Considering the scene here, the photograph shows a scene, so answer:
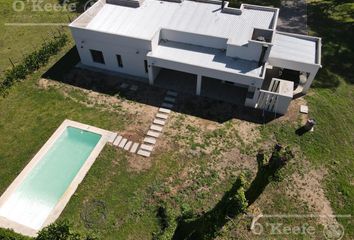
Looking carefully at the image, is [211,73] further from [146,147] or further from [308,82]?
[308,82]

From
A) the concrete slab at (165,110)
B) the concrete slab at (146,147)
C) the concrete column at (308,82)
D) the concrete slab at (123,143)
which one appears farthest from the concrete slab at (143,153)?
the concrete column at (308,82)

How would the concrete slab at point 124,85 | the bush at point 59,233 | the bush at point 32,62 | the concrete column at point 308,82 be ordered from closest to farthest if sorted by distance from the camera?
the bush at point 59,233, the concrete column at point 308,82, the concrete slab at point 124,85, the bush at point 32,62

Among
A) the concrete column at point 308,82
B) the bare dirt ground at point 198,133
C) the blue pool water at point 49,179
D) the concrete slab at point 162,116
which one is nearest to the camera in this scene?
the blue pool water at point 49,179

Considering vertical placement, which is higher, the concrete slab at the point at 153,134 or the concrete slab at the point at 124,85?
the concrete slab at the point at 124,85

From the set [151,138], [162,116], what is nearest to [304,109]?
[162,116]

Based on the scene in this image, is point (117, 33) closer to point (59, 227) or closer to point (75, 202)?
point (75, 202)

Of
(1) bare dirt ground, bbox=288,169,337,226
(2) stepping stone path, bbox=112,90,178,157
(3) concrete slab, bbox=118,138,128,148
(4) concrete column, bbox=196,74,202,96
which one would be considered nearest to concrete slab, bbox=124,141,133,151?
(2) stepping stone path, bbox=112,90,178,157

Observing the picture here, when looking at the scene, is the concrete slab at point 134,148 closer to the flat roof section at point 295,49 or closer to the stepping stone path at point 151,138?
the stepping stone path at point 151,138

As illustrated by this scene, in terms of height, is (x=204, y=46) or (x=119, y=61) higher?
(x=204, y=46)

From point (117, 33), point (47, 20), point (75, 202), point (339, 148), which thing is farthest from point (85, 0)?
point (339, 148)
